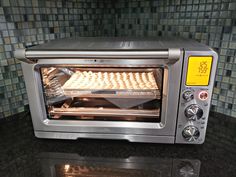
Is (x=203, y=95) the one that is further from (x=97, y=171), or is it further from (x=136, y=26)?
(x=136, y=26)

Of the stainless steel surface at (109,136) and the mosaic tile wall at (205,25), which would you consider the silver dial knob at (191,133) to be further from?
the mosaic tile wall at (205,25)

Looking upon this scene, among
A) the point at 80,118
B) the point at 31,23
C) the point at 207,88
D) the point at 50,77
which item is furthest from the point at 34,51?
the point at 207,88

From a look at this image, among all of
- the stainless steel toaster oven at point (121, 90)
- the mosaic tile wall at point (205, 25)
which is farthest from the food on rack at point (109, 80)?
the mosaic tile wall at point (205, 25)

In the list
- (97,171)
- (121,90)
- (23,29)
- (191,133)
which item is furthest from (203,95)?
(23,29)

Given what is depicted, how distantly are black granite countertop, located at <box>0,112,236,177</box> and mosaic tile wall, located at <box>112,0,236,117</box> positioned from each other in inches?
7.6

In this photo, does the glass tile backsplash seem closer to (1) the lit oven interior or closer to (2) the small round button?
(2) the small round button

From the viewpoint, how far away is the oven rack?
0.63m

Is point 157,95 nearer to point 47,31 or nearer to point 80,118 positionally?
point 80,118

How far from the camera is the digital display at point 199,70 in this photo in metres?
0.52

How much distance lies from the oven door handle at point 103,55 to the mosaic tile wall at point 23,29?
0.30m

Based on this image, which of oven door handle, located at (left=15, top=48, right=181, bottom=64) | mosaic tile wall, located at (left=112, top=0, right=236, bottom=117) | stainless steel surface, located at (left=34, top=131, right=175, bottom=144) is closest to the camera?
oven door handle, located at (left=15, top=48, right=181, bottom=64)

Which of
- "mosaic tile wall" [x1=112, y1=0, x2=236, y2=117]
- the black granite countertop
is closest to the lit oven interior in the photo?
the black granite countertop

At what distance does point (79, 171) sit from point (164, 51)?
429 millimetres

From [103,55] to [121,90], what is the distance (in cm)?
17
